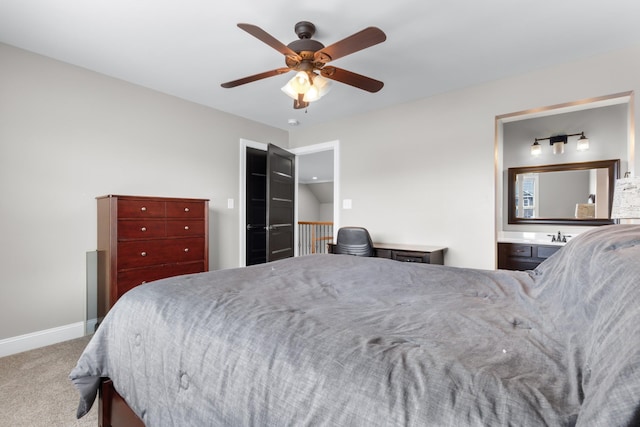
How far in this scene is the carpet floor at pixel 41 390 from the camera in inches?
65.3

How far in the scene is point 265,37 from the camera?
1830mm

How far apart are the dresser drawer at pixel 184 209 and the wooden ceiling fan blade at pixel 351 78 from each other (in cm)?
185

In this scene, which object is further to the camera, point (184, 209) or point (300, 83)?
point (184, 209)

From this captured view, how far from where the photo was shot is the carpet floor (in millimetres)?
1659

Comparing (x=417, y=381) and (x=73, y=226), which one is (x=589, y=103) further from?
(x=73, y=226)

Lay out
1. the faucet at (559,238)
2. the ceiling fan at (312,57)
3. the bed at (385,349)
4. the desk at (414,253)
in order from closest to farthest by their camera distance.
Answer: the bed at (385,349), the ceiling fan at (312,57), the desk at (414,253), the faucet at (559,238)

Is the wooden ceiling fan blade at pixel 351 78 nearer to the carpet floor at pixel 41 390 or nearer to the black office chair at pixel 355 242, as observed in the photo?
the black office chair at pixel 355 242

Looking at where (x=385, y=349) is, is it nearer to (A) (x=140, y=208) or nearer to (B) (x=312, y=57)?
(B) (x=312, y=57)

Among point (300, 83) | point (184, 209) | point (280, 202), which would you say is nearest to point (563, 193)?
point (300, 83)

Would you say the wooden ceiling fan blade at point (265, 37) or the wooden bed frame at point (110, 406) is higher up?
the wooden ceiling fan blade at point (265, 37)

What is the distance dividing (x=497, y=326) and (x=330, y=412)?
580 millimetres

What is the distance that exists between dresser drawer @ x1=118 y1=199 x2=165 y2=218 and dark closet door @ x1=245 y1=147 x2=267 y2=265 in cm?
233

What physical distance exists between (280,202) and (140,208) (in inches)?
72.8

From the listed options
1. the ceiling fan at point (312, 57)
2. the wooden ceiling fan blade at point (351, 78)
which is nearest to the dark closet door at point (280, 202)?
the ceiling fan at point (312, 57)
